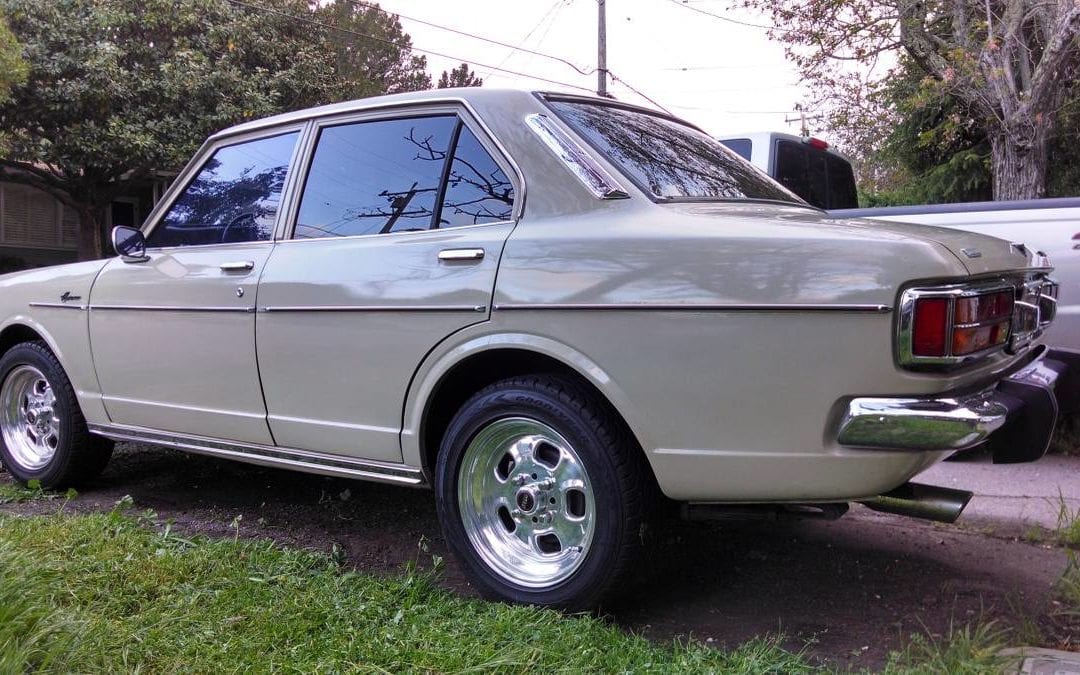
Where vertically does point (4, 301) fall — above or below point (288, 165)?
Answer: below

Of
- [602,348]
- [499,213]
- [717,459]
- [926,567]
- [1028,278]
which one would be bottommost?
[926,567]

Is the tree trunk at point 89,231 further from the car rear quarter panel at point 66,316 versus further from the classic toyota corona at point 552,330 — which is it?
the classic toyota corona at point 552,330

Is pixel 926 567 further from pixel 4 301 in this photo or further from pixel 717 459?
pixel 4 301

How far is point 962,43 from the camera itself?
9383mm

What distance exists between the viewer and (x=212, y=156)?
441cm

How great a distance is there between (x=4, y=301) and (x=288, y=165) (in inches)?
85.1

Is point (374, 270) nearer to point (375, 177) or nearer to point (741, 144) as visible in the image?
point (375, 177)

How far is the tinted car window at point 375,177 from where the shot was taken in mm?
3436

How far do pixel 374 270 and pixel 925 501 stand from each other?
2.07 m

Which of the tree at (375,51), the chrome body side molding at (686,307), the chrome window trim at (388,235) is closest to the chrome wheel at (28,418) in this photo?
the chrome window trim at (388,235)

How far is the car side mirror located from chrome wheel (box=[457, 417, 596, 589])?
7.30 ft

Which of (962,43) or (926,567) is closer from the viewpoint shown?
(926,567)

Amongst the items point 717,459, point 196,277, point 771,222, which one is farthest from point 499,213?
point 196,277

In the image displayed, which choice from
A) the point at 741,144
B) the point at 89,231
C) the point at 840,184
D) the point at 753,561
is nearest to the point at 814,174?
the point at 840,184
